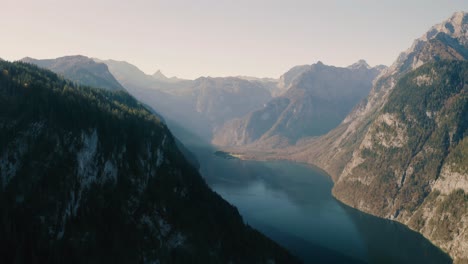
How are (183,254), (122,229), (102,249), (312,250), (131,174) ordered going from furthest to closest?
(312,250), (131,174), (183,254), (122,229), (102,249)

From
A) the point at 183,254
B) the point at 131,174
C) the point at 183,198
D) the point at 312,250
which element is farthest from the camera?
the point at 312,250

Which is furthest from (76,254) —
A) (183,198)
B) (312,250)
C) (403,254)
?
(403,254)

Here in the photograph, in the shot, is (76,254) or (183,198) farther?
(183,198)

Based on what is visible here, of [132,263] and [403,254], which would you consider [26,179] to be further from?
[403,254]

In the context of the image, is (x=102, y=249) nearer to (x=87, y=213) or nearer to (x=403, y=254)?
(x=87, y=213)

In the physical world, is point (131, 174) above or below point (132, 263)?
above

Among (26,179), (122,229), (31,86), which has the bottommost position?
(122,229)
